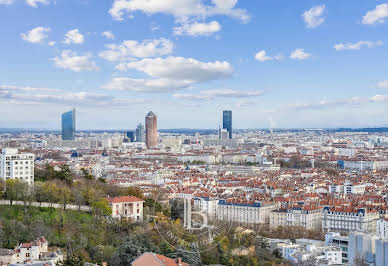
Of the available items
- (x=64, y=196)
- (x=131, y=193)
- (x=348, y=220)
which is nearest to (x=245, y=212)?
(x=348, y=220)

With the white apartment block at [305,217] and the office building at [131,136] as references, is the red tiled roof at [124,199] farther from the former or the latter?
the office building at [131,136]

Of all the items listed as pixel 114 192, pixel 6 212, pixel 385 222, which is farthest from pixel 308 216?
pixel 6 212

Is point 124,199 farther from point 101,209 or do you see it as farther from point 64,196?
point 64,196

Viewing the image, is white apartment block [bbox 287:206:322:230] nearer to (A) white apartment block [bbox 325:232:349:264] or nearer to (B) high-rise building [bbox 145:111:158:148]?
(A) white apartment block [bbox 325:232:349:264]

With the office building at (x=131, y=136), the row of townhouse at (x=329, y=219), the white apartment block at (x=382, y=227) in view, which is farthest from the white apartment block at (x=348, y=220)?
the office building at (x=131, y=136)

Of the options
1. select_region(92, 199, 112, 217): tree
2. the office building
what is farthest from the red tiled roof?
the office building
